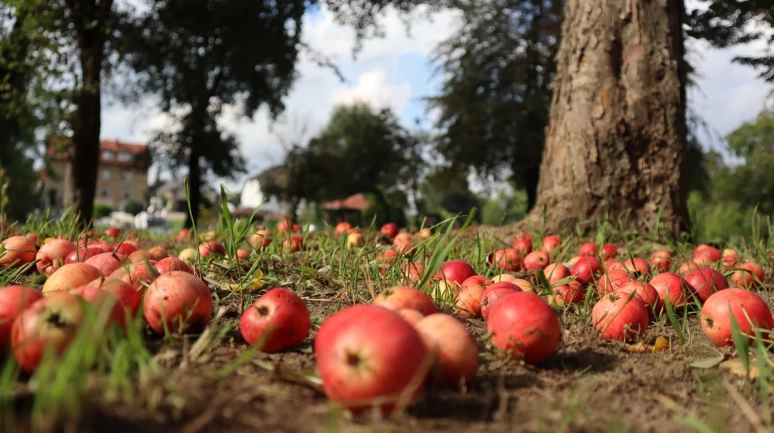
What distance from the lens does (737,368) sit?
6.06ft

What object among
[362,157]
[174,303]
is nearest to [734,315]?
[174,303]

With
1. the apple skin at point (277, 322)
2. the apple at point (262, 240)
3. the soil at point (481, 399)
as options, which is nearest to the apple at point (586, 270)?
the soil at point (481, 399)

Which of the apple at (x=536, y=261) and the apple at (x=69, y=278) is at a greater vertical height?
the apple at (x=69, y=278)

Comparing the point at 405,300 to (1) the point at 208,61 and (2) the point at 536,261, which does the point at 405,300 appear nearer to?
(2) the point at 536,261

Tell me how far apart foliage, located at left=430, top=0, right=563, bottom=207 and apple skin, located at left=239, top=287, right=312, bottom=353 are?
72.1 ft

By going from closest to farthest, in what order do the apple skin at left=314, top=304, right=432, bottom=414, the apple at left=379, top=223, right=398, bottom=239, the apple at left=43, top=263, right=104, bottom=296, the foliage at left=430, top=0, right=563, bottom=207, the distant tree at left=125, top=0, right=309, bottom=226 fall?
the apple skin at left=314, top=304, right=432, bottom=414 → the apple at left=43, top=263, right=104, bottom=296 → the apple at left=379, top=223, right=398, bottom=239 → the distant tree at left=125, top=0, right=309, bottom=226 → the foliage at left=430, top=0, right=563, bottom=207

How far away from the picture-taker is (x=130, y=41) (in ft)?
50.1

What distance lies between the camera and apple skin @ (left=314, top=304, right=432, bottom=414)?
1.18 m

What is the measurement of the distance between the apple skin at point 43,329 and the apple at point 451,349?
0.86 meters

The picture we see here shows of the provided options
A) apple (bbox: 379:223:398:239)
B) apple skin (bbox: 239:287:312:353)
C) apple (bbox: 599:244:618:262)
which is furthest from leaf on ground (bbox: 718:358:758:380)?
apple (bbox: 379:223:398:239)

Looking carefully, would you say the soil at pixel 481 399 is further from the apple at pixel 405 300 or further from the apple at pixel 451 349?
the apple at pixel 405 300

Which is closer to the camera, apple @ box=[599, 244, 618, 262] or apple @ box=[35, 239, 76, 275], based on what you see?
apple @ box=[35, 239, 76, 275]

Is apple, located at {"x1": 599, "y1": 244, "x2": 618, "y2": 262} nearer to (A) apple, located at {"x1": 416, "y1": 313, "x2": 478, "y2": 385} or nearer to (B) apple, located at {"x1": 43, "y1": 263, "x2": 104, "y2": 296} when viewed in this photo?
(A) apple, located at {"x1": 416, "y1": 313, "x2": 478, "y2": 385}

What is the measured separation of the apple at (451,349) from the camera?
144cm
